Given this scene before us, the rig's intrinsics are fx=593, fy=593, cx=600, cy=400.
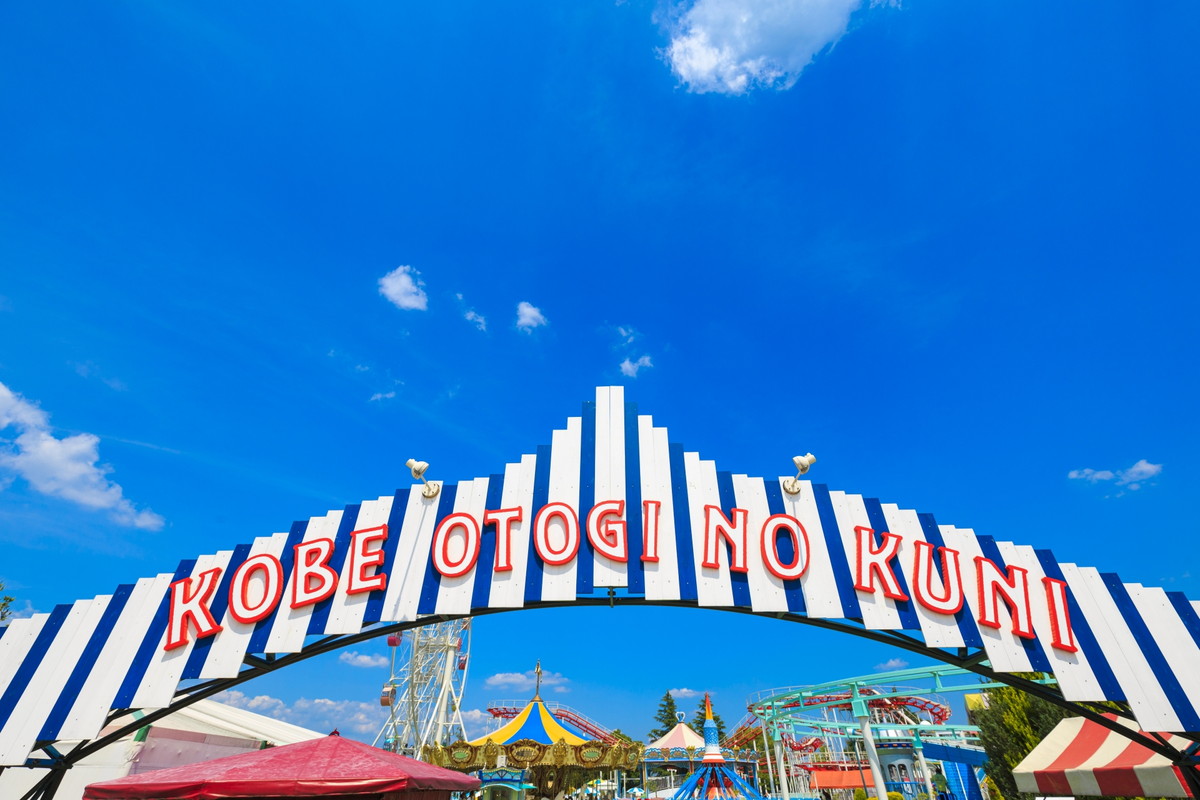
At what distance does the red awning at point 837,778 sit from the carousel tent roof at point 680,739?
16084mm

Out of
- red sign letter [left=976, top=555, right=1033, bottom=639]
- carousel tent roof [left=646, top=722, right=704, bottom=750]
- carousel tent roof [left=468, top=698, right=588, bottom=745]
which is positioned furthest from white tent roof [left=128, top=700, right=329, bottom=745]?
carousel tent roof [left=646, top=722, right=704, bottom=750]

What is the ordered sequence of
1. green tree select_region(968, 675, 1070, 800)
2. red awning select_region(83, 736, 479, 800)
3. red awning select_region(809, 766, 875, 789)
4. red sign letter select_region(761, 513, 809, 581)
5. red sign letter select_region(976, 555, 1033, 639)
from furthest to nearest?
1. red awning select_region(809, 766, 875, 789)
2. green tree select_region(968, 675, 1070, 800)
3. red sign letter select_region(761, 513, 809, 581)
4. red sign letter select_region(976, 555, 1033, 639)
5. red awning select_region(83, 736, 479, 800)

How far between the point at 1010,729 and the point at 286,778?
25.5 m

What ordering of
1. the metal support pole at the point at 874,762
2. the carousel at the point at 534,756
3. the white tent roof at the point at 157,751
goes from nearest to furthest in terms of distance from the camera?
the white tent roof at the point at 157,751
the metal support pole at the point at 874,762
the carousel at the point at 534,756

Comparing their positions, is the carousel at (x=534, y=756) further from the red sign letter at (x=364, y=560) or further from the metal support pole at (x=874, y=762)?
the red sign letter at (x=364, y=560)

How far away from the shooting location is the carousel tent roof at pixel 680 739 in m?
30.6

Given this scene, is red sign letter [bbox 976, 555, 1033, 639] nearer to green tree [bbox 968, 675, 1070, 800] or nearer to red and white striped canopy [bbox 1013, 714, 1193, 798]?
red and white striped canopy [bbox 1013, 714, 1193, 798]

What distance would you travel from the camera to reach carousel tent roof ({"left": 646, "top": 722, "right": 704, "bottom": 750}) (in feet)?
100

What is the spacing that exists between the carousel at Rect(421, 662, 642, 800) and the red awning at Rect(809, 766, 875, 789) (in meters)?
30.9

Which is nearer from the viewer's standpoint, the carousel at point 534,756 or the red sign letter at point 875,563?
the red sign letter at point 875,563

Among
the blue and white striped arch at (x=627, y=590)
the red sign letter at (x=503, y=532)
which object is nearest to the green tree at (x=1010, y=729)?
the blue and white striped arch at (x=627, y=590)

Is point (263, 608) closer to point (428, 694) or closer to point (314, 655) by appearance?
point (314, 655)

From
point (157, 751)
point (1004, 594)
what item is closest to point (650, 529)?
point (1004, 594)

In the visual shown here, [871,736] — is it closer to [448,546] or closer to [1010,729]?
[1010,729]
